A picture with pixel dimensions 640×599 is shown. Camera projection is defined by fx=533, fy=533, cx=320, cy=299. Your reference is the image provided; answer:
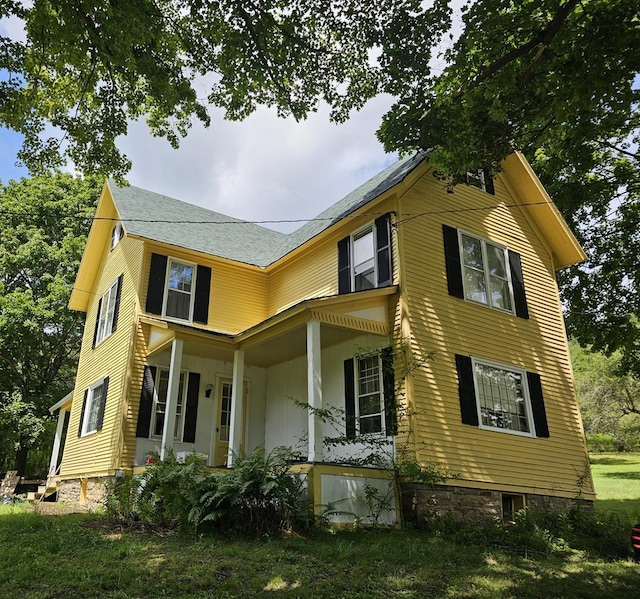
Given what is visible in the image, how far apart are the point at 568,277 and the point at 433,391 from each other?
881cm

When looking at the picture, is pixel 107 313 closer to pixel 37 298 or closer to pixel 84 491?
pixel 84 491

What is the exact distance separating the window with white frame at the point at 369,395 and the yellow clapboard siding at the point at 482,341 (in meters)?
0.83

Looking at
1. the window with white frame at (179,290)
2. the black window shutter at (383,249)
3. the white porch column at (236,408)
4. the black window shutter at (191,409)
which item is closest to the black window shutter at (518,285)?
the black window shutter at (383,249)

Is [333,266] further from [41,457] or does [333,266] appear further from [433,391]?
[41,457]

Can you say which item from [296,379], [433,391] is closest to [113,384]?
[296,379]

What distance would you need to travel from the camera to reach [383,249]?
1115cm

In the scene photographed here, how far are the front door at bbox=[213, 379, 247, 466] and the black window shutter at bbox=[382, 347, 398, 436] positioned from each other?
176 inches

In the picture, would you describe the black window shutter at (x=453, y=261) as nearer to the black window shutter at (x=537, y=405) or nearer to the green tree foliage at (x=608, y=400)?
the black window shutter at (x=537, y=405)

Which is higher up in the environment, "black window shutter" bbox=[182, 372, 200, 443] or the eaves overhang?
the eaves overhang

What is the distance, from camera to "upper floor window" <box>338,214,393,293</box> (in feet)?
36.3

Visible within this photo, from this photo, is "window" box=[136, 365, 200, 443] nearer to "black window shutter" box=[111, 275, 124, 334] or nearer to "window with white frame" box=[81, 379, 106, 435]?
"window with white frame" box=[81, 379, 106, 435]

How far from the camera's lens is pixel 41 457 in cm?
2709

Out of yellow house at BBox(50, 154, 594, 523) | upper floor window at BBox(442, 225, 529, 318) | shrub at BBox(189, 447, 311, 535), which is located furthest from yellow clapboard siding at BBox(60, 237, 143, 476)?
upper floor window at BBox(442, 225, 529, 318)

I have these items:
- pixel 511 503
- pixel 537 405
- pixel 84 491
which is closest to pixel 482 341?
pixel 537 405
